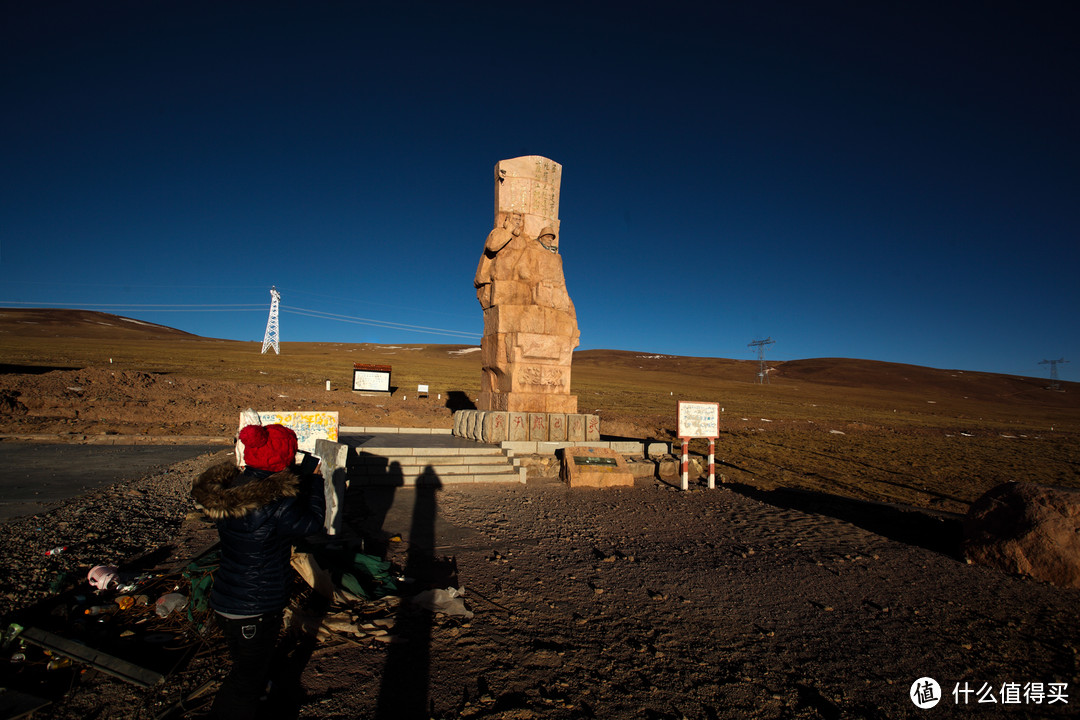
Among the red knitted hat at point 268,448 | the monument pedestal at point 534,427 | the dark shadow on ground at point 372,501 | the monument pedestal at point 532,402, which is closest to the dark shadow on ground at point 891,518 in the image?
the monument pedestal at point 534,427

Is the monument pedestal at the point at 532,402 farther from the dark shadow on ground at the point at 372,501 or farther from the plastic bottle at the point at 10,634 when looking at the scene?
the plastic bottle at the point at 10,634

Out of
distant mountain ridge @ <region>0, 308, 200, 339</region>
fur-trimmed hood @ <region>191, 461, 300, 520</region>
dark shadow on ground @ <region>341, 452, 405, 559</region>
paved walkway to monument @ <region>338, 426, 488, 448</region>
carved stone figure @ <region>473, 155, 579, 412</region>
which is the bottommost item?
dark shadow on ground @ <region>341, 452, 405, 559</region>

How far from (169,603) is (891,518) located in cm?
901

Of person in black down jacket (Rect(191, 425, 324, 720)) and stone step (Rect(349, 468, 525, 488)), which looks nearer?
person in black down jacket (Rect(191, 425, 324, 720))

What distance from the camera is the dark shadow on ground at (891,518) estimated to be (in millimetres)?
6379

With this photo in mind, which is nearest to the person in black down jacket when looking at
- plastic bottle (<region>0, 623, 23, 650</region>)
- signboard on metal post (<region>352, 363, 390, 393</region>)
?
plastic bottle (<region>0, 623, 23, 650</region>)

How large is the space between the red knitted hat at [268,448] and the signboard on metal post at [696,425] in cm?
756

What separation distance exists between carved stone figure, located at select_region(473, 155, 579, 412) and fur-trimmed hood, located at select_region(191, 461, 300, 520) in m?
8.62

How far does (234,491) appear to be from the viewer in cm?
265

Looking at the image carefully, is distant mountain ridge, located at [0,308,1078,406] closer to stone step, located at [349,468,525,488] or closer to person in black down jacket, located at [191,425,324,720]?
stone step, located at [349,468,525,488]

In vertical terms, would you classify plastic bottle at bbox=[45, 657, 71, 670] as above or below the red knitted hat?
below

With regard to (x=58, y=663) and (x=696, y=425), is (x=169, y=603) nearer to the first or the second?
(x=58, y=663)

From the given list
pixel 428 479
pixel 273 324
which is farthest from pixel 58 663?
pixel 273 324

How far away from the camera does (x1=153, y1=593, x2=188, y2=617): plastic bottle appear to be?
3773mm
